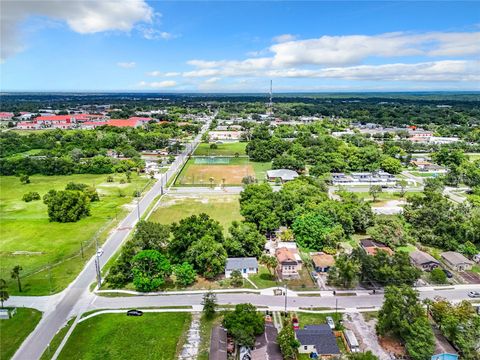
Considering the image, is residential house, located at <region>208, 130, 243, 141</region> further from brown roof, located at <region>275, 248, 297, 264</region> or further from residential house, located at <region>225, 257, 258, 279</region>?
residential house, located at <region>225, 257, 258, 279</region>

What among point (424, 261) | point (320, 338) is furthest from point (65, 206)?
point (424, 261)

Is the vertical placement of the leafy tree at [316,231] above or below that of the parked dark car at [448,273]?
above

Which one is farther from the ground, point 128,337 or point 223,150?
point 223,150

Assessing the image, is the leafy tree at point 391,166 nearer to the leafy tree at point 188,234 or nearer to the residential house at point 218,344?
the leafy tree at point 188,234

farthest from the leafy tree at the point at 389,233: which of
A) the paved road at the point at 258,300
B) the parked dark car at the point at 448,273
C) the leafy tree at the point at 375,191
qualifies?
the leafy tree at the point at 375,191

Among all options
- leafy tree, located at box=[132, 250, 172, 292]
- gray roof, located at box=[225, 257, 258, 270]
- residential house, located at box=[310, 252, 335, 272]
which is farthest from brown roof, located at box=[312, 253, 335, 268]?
leafy tree, located at box=[132, 250, 172, 292]

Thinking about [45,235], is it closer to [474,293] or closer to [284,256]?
[284,256]

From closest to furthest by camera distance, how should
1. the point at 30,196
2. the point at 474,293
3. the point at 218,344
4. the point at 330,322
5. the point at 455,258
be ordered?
the point at 218,344, the point at 330,322, the point at 474,293, the point at 455,258, the point at 30,196
